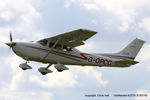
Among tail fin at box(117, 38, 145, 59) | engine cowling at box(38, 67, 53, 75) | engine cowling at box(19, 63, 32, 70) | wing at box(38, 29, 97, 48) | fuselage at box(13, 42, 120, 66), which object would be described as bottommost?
engine cowling at box(19, 63, 32, 70)

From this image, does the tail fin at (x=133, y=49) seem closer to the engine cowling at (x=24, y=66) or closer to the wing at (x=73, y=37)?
the wing at (x=73, y=37)

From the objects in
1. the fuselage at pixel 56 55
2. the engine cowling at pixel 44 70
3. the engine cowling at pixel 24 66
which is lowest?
the engine cowling at pixel 24 66

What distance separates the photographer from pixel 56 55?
20469mm

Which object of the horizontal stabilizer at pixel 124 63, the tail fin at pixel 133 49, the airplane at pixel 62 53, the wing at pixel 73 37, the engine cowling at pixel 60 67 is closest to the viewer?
the wing at pixel 73 37

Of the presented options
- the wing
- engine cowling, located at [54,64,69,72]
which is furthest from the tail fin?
engine cowling, located at [54,64,69,72]

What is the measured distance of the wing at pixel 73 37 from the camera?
1898cm

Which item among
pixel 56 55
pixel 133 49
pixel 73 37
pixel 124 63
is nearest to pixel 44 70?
pixel 56 55

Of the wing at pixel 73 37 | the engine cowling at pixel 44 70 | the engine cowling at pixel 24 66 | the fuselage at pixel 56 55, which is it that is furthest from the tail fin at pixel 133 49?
the engine cowling at pixel 24 66

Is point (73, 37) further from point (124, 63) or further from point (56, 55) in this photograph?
point (124, 63)

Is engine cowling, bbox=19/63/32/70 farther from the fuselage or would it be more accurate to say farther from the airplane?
the fuselage

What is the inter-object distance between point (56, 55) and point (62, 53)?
0.43 meters

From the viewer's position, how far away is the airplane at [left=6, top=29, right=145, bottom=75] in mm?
19688

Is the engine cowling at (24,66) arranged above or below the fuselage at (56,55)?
below

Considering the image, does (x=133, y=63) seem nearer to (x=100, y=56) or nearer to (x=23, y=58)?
(x=100, y=56)
